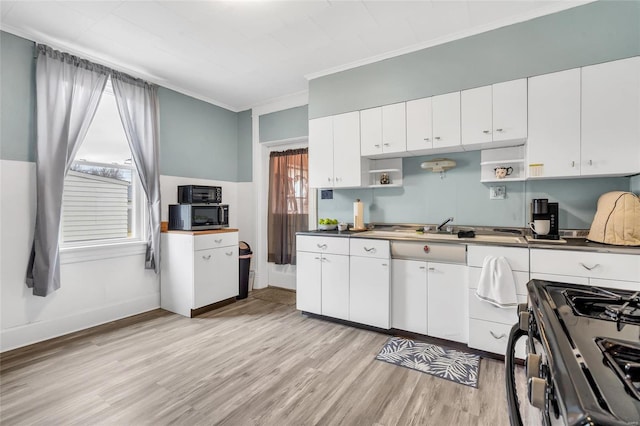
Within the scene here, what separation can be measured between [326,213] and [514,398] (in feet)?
10.5

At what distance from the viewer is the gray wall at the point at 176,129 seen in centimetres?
260

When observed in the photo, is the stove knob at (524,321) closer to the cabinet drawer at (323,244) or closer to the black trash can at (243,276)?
the cabinet drawer at (323,244)

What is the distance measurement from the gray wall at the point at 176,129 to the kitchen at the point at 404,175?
13 mm

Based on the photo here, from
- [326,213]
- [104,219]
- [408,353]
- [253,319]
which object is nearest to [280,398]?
[408,353]

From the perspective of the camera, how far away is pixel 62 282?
114 inches

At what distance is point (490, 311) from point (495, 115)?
5.35 ft

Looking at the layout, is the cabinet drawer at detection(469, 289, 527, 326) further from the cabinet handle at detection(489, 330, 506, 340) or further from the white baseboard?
the white baseboard

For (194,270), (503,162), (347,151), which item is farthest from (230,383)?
(503,162)

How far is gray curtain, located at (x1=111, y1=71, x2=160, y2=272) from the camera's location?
11.0ft

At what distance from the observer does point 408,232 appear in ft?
10.3

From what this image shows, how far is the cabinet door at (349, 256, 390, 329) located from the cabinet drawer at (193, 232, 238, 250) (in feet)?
5.51

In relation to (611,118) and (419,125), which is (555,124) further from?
(419,125)

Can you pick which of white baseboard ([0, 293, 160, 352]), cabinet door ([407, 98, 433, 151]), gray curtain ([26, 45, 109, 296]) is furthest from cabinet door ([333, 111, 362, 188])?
white baseboard ([0, 293, 160, 352])

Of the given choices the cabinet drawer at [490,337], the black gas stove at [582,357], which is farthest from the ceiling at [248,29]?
the cabinet drawer at [490,337]
